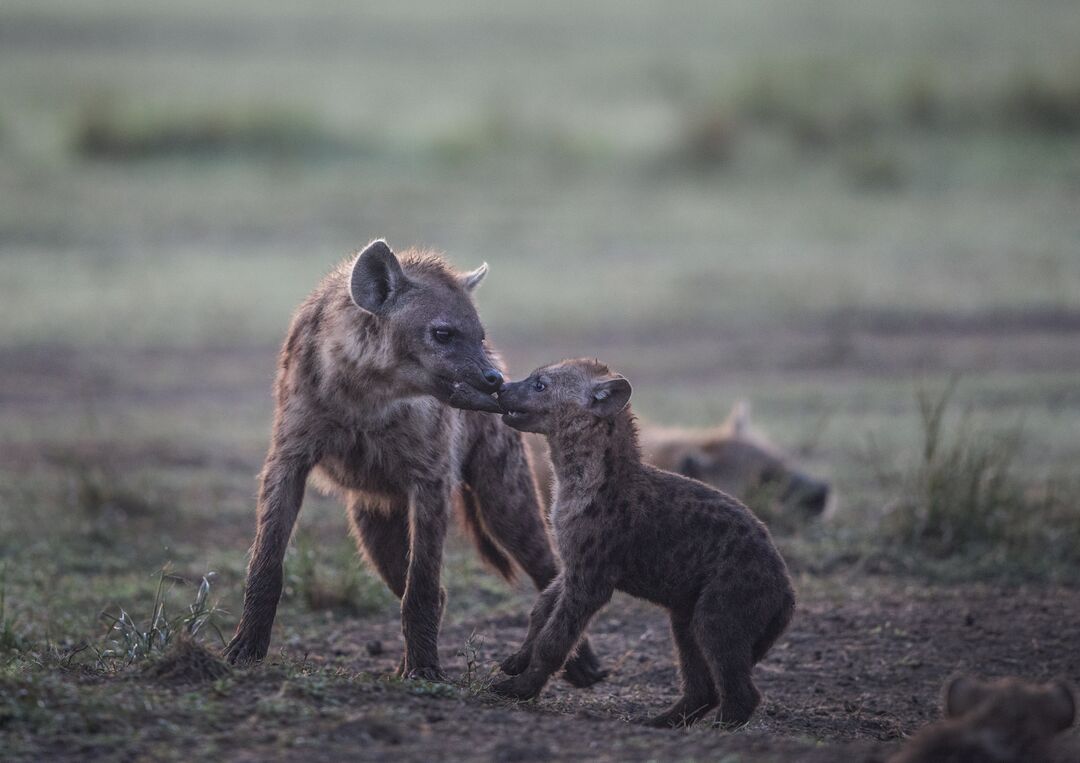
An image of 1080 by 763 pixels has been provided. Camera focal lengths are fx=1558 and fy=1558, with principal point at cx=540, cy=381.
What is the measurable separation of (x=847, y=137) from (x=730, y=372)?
29.1 ft

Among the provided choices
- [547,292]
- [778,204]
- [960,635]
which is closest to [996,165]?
[778,204]

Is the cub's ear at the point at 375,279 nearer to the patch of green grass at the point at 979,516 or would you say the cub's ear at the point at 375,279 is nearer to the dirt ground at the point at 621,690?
the dirt ground at the point at 621,690

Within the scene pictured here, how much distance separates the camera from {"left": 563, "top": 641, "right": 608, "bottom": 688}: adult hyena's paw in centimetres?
534

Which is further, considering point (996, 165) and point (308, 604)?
point (996, 165)

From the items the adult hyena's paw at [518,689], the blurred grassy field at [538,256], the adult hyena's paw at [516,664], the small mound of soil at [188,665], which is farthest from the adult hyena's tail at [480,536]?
the small mound of soil at [188,665]

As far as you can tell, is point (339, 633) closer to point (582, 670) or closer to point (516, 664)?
point (582, 670)

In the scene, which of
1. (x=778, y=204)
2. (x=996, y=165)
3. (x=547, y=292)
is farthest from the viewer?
(x=996, y=165)

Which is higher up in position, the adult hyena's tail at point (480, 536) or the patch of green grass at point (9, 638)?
the adult hyena's tail at point (480, 536)

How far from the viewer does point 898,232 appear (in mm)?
15117

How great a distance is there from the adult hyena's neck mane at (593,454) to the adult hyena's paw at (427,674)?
0.71 m

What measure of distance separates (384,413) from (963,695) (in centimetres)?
213

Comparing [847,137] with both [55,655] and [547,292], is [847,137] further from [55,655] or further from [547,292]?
[55,655]

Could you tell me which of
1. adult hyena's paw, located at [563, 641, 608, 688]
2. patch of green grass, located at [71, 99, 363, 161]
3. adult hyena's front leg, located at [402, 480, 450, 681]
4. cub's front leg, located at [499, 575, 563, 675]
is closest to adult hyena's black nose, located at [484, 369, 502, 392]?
adult hyena's front leg, located at [402, 480, 450, 681]

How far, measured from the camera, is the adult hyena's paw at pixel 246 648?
4.91 metres
